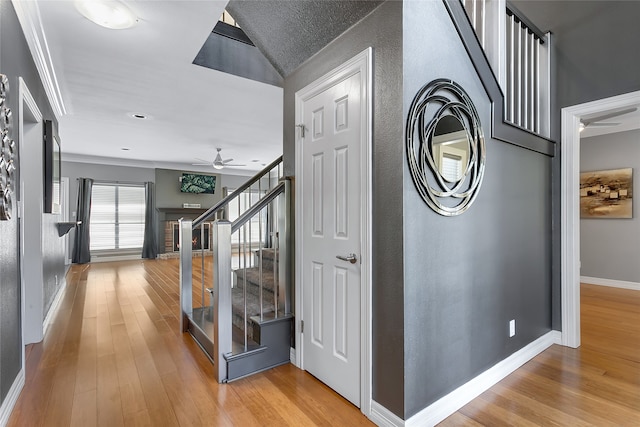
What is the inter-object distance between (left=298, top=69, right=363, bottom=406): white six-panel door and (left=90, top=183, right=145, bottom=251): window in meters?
7.55

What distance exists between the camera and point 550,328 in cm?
282

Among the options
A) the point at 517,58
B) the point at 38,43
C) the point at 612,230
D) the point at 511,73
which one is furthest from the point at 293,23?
the point at 612,230

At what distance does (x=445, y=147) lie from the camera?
1856 millimetres

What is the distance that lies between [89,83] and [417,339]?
4.05m

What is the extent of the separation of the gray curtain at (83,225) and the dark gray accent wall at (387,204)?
7.97 m

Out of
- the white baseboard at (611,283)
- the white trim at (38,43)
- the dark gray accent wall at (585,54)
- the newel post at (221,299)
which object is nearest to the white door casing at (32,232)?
the white trim at (38,43)

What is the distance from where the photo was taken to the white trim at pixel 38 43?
213 centimetres

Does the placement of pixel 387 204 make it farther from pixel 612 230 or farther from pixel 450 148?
pixel 612 230

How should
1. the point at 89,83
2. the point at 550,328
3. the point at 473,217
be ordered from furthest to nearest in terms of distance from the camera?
the point at 89,83 < the point at 550,328 < the point at 473,217

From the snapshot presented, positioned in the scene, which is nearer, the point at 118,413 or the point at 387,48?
the point at 387,48

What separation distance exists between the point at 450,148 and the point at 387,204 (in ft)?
1.87

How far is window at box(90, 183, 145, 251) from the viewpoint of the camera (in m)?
7.77

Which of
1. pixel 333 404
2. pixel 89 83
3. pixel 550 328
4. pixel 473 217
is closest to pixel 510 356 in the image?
pixel 550 328

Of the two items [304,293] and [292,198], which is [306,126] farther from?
[304,293]
